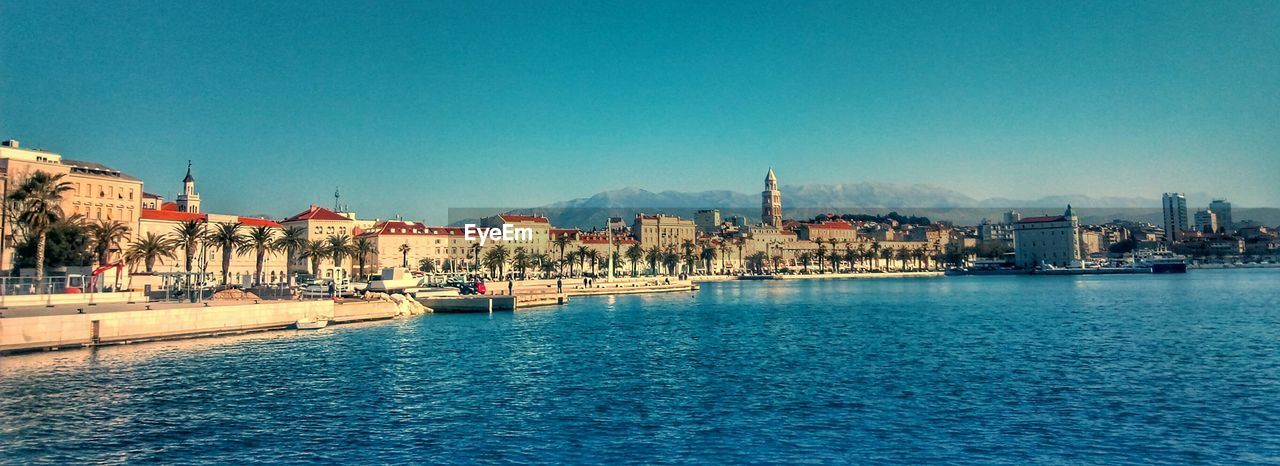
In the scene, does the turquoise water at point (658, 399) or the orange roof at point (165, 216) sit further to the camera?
the orange roof at point (165, 216)

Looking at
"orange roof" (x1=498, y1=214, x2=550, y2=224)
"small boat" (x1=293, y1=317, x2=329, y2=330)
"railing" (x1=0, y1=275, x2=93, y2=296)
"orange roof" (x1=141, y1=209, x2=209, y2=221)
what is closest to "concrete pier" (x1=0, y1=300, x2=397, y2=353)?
"small boat" (x1=293, y1=317, x2=329, y2=330)

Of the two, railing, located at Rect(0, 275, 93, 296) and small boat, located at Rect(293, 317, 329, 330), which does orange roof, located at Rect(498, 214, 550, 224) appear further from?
railing, located at Rect(0, 275, 93, 296)

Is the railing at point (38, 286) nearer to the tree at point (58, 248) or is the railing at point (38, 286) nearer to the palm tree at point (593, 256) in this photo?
the tree at point (58, 248)

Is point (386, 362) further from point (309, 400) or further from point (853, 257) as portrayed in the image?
point (853, 257)

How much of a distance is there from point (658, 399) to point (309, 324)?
29.0 m

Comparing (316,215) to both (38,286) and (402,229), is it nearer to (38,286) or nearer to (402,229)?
(402,229)

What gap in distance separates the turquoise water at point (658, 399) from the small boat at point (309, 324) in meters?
2.73

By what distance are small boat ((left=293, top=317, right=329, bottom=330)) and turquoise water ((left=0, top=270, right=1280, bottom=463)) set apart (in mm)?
2728

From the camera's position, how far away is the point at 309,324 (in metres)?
43.4

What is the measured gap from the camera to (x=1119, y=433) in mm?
17391

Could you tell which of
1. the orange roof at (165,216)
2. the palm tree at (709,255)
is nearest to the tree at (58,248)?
the orange roof at (165,216)

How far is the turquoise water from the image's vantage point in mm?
16250

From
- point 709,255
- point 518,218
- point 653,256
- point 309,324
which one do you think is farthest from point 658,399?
point 709,255

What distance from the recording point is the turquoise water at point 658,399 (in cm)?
1625
